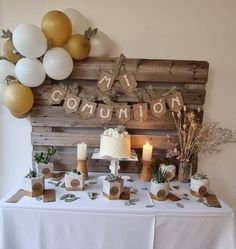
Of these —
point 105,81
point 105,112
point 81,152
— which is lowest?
point 81,152

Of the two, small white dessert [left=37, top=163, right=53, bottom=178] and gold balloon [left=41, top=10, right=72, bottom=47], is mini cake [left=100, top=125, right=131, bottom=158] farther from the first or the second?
gold balloon [left=41, top=10, right=72, bottom=47]

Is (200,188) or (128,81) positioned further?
(128,81)

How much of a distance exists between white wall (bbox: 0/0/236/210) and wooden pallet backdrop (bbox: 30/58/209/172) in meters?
0.12

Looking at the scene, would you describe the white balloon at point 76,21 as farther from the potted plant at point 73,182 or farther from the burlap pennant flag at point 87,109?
the potted plant at point 73,182

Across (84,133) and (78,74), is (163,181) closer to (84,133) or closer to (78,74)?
(84,133)

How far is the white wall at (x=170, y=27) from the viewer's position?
71.9 inches

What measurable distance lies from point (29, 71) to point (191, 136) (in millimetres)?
1151

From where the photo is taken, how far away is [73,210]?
134cm

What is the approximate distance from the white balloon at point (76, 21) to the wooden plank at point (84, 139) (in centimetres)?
72

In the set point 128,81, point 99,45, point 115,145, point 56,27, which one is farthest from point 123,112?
point 56,27

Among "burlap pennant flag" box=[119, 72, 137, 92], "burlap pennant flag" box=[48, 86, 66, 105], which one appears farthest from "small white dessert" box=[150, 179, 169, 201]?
"burlap pennant flag" box=[48, 86, 66, 105]

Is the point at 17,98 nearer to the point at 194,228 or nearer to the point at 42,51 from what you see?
the point at 42,51

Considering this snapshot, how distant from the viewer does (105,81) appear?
5.85 feet

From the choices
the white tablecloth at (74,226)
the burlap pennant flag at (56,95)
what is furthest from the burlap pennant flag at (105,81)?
the white tablecloth at (74,226)
